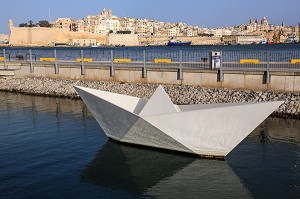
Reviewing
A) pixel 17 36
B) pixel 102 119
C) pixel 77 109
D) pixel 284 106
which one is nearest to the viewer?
pixel 102 119

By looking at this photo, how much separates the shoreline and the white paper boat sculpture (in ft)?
24.2

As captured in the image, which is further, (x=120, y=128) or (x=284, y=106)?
(x=284, y=106)

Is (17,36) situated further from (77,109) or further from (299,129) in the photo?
(299,129)

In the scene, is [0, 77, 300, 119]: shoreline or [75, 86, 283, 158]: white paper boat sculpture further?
[0, 77, 300, 119]: shoreline

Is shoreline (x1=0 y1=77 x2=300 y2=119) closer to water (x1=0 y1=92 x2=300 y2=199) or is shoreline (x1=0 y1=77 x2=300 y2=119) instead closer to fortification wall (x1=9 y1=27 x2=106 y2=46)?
water (x1=0 y1=92 x2=300 y2=199)

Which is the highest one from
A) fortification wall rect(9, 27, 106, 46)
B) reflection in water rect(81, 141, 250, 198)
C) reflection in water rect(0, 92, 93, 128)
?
fortification wall rect(9, 27, 106, 46)

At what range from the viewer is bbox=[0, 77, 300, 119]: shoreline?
1912 cm

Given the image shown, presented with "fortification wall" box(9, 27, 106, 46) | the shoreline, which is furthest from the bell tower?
the shoreline

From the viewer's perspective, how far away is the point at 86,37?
598ft

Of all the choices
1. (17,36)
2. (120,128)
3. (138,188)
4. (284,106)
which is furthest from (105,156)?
(17,36)

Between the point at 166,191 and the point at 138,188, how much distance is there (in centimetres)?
91

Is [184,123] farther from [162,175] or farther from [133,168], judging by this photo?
[133,168]

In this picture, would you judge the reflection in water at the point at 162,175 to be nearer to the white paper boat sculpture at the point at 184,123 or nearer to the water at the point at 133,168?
the water at the point at 133,168

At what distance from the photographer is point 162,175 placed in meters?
11.5
